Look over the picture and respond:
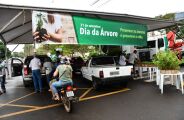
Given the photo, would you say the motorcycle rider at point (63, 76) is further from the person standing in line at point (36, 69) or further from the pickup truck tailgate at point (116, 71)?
the person standing in line at point (36, 69)

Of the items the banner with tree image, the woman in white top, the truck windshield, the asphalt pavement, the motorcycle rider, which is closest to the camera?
the asphalt pavement

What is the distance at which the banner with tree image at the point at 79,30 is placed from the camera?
360 inches

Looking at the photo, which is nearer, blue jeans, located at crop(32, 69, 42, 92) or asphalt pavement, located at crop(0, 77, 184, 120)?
asphalt pavement, located at crop(0, 77, 184, 120)

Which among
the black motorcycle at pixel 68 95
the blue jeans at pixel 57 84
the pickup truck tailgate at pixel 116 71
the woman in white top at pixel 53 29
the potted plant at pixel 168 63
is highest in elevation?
the woman in white top at pixel 53 29

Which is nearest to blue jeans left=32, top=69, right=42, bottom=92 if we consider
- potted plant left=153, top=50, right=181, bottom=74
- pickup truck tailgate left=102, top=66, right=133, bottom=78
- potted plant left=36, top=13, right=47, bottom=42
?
potted plant left=36, top=13, right=47, bottom=42

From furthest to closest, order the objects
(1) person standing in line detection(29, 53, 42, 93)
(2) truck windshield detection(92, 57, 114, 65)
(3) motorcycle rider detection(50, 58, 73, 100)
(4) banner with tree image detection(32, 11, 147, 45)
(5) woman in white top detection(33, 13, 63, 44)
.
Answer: (2) truck windshield detection(92, 57, 114, 65) → (1) person standing in line detection(29, 53, 42, 93) → (5) woman in white top detection(33, 13, 63, 44) → (4) banner with tree image detection(32, 11, 147, 45) → (3) motorcycle rider detection(50, 58, 73, 100)

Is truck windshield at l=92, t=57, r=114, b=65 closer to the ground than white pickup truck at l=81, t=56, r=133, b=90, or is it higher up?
higher up

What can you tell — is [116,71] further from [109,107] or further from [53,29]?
[53,29]

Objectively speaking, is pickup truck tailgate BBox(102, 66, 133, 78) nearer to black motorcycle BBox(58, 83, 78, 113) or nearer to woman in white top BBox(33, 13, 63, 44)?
woman in white top BBox(33, 13, 63, 44)

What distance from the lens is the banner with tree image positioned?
9.15 metres

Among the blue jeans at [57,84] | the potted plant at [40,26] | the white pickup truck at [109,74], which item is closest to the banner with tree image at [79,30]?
the potted plant at [40,26]

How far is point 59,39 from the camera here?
9.43 m

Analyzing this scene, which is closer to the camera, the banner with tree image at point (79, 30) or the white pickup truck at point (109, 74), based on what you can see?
the banner with tree image at point (79, 30)

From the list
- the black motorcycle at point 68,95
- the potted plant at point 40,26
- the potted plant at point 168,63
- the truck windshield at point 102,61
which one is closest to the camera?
the black motorcycle at point 68,95
